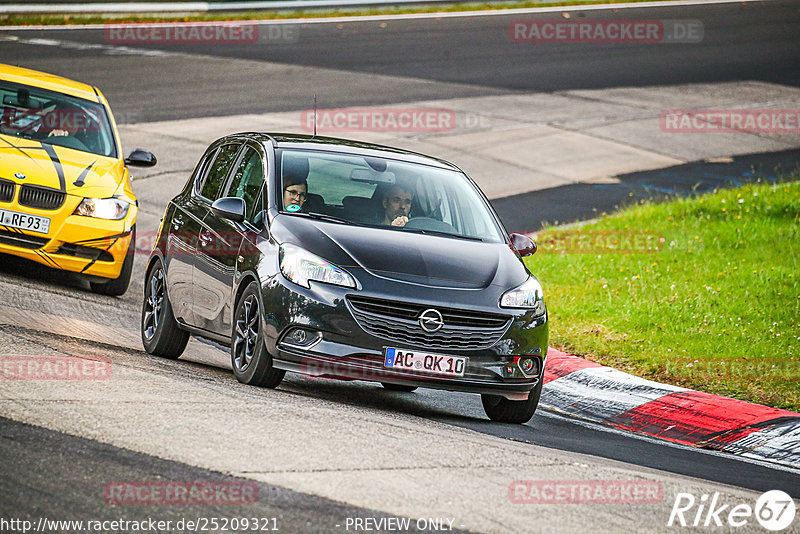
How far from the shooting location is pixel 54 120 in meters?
12.5

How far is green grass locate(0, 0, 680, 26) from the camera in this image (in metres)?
31.7

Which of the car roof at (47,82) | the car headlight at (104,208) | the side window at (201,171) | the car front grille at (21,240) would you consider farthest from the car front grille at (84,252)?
the car roof at (47,82)

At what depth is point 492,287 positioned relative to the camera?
25.8ft

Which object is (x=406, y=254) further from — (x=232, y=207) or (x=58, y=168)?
(x=58, y=168)

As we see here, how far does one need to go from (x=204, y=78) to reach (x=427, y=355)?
64.2 feet

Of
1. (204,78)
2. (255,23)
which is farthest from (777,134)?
(255,23)

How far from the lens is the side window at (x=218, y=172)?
31.1 ft

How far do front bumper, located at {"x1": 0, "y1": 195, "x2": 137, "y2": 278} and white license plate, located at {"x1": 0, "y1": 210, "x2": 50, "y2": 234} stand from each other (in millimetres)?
36

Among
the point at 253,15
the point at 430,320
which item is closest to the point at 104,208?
the point at 430,320

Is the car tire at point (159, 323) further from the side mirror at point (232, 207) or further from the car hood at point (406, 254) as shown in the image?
the car hood at point (406, 254)

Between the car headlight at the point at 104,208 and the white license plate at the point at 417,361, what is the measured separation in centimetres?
498

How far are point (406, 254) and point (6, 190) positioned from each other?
15.9 feet

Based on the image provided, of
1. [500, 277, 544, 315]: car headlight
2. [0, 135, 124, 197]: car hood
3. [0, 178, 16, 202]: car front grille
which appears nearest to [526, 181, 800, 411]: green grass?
[500, 277, 544, 315]: car headlight

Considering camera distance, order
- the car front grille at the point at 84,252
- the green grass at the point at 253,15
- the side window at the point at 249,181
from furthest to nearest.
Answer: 1. the green grass at the point at 253,15
2. the car front grille at the point at 84,252
3. the side window at the point at 249,181
